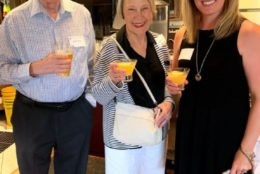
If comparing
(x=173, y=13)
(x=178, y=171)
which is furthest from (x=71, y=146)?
(x=173, y=13)

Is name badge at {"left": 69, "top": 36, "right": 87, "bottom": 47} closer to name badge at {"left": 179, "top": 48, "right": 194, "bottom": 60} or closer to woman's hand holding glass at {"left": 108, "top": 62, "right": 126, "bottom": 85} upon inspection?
woman's hand holding glass at {"left": 108, "top": 62, "right": 126, "bottom": 85}

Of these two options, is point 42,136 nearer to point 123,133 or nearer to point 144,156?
point 123,133

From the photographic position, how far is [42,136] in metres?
1.70

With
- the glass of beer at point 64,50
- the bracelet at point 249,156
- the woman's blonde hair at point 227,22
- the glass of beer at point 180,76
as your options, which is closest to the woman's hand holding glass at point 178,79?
the glass of beer at point 180,76

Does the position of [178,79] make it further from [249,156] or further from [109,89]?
[249,156]

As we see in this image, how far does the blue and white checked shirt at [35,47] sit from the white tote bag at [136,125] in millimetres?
331

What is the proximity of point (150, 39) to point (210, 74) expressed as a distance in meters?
0.48

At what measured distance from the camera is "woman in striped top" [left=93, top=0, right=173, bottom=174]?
1.57 metres

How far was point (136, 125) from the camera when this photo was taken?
157 centimetres

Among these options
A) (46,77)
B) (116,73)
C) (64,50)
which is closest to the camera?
(116,73)

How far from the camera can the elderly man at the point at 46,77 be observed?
1.59 meters

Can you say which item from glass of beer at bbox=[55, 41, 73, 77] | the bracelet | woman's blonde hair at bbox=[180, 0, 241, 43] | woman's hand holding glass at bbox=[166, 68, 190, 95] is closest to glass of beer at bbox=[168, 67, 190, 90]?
woman's hand holding glass at bbox=[166, 68, 190, 95]

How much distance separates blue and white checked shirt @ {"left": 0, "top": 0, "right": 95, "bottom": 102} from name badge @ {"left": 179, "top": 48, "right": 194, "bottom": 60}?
569 millimetres

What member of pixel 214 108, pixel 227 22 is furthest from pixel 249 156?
pixel 227 22
